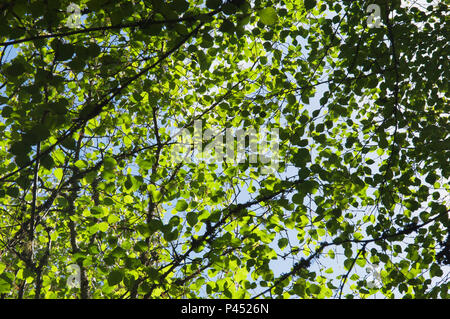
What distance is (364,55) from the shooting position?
10.9ft

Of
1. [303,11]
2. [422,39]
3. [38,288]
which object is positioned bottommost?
[38,288]

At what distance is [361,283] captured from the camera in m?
3.12

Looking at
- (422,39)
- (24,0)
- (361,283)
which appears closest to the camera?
(24,0)

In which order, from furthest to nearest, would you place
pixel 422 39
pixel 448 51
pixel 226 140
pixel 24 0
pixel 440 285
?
pixel 226 140, pixel 422 39, pixel 448 51, pixel 440 285, pixel 24 0

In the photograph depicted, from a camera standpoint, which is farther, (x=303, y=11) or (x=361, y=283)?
(x=303, y=11)

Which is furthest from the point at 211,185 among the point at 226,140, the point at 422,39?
the point at 422,39

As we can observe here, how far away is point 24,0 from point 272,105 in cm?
266

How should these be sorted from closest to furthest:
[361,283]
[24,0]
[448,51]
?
[24,0] → [361,283] → [448,51]

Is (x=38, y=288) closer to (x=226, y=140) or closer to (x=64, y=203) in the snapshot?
(x=64, y=203)

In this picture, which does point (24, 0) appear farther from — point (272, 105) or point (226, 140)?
point (226, 140)

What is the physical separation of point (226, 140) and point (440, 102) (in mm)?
2691
